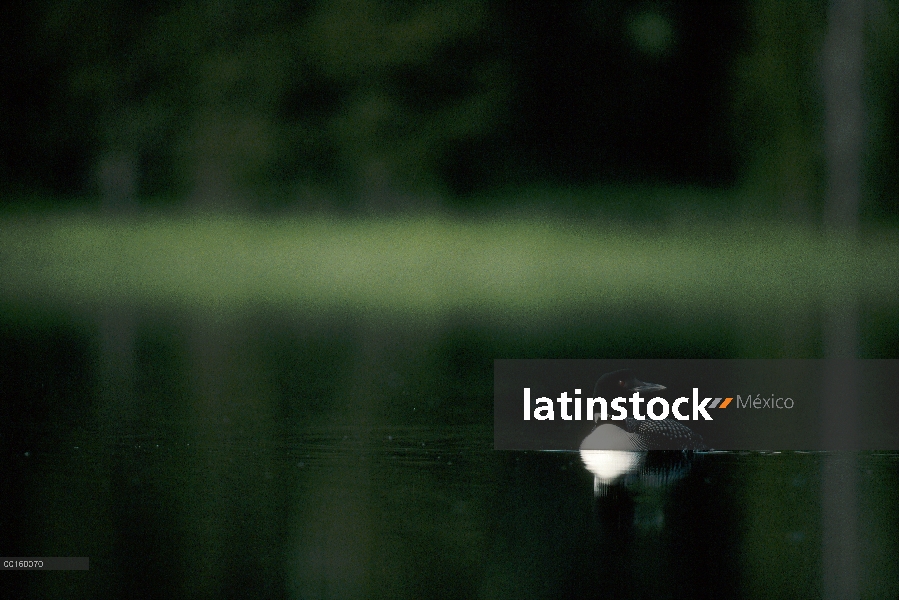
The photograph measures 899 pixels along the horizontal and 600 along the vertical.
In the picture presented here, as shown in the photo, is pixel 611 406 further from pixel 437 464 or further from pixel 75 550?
pixel 75 550

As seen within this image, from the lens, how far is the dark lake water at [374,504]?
131 centimetres

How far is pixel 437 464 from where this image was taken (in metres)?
1.88

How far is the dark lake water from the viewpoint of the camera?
1.31 m

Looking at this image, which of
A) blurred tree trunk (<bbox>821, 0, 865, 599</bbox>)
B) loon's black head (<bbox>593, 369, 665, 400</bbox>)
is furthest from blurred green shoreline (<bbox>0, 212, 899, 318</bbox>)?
loon's black head (<bbox>593, 369, 665, 400</bbox>)

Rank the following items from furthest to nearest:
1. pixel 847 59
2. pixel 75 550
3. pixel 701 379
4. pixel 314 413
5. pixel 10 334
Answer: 1. pixel 847 59
2. pixel 10 334
3. pixel 701 379
4. pixel 314 413
5. pixel 75 550

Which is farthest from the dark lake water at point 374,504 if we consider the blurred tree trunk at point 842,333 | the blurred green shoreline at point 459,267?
the blurred green shoreline at point 459,267

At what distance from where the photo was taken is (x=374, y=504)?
1.61 m

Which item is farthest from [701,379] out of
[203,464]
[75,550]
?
[75,550]

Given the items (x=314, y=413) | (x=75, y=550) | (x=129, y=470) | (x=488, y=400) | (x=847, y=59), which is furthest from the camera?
(x=847, y=59)

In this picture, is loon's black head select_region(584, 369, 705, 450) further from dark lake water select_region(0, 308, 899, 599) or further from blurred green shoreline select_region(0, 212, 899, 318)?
blurred green shoreline select_region(0, 212, 899, 318)

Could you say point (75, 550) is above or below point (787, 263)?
below

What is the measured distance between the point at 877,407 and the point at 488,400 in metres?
0.79

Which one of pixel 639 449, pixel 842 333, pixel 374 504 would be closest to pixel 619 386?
pixel 639 449

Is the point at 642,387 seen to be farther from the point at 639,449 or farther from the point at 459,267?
the point at 459,267
